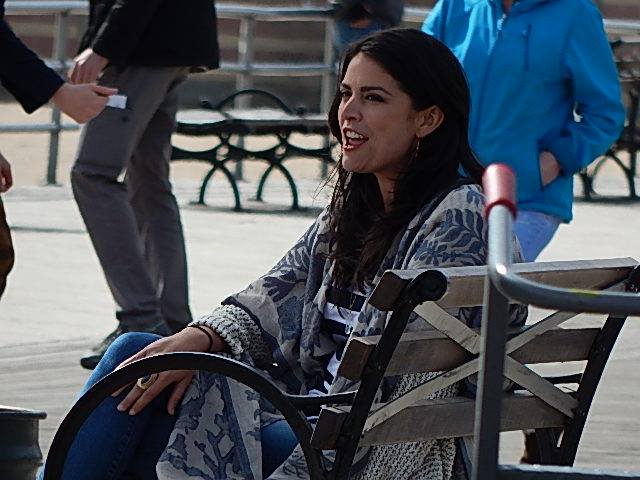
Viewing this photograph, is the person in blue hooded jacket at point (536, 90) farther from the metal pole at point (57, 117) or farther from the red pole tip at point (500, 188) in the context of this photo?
the metal pole at point (57, 117)

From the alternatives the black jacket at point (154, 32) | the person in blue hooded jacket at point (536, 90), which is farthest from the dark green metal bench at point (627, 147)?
the person in blue hooded jacket at point (536, 90)

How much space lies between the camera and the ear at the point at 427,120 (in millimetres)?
4113

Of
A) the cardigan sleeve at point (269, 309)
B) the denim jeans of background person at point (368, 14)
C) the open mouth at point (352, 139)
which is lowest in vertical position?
the denim jeans of background person at point (368, 14)

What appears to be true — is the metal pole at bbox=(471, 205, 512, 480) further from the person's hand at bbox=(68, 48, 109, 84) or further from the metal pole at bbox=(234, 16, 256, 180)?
the metal pole at bbox=(234, 16, 256, 180)

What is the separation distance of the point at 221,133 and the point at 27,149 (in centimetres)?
578

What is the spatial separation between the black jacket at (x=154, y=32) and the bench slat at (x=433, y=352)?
329cm

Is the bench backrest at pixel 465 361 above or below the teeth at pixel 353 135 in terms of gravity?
below

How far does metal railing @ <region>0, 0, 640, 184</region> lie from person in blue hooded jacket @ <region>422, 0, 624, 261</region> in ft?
22.8

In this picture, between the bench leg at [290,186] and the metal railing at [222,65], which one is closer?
the bench leg at [290,186]

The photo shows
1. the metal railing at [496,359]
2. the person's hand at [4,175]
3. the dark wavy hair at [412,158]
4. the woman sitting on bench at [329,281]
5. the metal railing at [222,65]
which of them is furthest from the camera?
the metal railing at [222,65]

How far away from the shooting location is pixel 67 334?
298 inches

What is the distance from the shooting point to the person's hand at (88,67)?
22.1 feet

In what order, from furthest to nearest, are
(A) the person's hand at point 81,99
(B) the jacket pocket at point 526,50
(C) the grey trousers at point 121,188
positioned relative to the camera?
(C) the grey trousers at point 121,188 → (A) the person's hand at point 81,99 → (B) the jacket pocket at point 526,50

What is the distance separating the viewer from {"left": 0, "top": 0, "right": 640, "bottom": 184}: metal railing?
12562 millimetres
